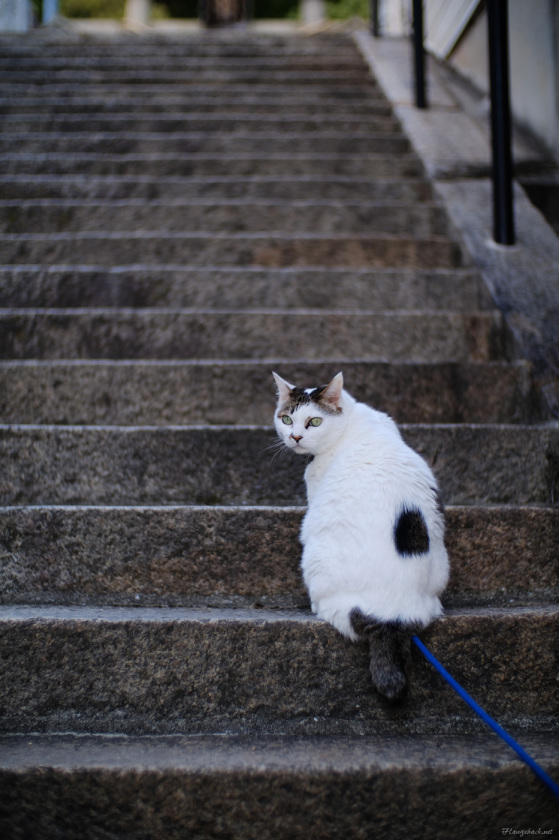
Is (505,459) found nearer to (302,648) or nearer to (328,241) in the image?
(302,648)

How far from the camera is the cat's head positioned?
77.7 inches

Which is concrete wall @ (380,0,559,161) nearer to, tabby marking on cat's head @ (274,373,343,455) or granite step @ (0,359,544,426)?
granite step @ (0,359,544,426)

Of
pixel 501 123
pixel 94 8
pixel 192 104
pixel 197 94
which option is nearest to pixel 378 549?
pixel 501 123

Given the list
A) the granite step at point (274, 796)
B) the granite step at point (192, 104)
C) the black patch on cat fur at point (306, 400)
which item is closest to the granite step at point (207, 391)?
the black patch on cat fur at point (306, 400)

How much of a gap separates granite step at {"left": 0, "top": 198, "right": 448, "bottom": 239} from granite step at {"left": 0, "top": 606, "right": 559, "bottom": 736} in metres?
2.60

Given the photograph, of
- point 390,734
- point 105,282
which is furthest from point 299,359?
point 390,734

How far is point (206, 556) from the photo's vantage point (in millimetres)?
1879

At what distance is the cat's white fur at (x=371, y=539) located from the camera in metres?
1.52

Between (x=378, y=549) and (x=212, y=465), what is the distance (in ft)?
2.74

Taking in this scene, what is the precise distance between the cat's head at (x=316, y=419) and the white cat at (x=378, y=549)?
12cm

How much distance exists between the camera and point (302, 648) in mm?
1627

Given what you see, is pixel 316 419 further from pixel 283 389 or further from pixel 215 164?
pixel 215 164

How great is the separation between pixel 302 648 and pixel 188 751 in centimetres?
38

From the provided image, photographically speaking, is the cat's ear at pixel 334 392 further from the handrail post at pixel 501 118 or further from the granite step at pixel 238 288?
the handrail post at pixel 501 118
